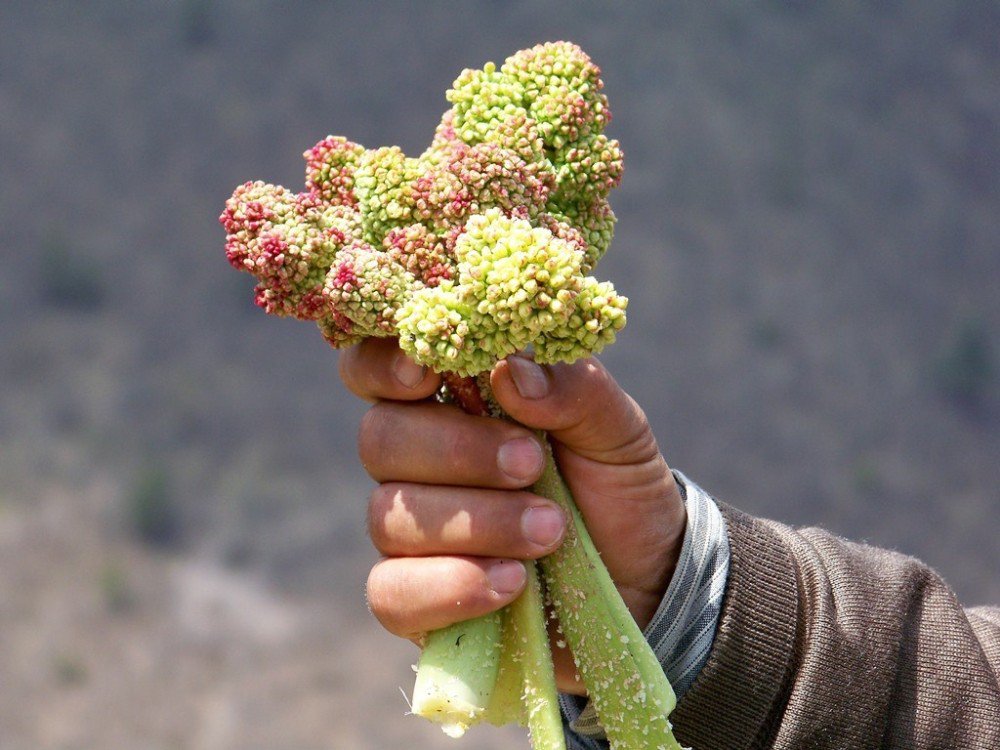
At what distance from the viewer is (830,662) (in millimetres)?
1549

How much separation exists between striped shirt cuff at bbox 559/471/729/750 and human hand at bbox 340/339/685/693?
5 cm

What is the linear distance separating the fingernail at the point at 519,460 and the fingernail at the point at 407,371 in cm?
14

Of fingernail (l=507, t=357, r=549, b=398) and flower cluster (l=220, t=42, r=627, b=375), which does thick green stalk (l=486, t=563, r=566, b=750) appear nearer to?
fingernail (l=507, t=357, r=549, b=398)

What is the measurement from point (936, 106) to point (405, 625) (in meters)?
17.8

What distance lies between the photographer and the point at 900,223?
1553 centimetres

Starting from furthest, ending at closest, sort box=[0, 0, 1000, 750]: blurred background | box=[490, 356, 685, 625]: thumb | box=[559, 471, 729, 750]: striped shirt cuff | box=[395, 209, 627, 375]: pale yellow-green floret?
box=[0, 0, 1000, 750]: blurred background → box=[559, 471, 729, 750]: striped shirt cuff → box=[490, 356, 685, 625]: thumb → box=[395, 209, 627, 375]: pale yellow-green floret

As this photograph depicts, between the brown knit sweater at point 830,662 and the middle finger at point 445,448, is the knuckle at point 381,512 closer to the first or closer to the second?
the middle finger at point 445,448

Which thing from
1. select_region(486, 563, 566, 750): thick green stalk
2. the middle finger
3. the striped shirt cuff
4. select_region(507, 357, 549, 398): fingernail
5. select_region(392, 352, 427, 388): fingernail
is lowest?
select_region(486, 563, 566, 750): thick green stalk

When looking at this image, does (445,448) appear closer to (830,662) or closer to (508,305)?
(508,305)

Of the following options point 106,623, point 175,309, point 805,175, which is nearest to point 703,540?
point 106,623

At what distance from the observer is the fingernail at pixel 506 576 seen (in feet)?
4.37

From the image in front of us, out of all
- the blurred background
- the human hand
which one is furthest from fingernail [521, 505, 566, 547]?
the blurred background

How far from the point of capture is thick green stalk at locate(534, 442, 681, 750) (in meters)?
1.31

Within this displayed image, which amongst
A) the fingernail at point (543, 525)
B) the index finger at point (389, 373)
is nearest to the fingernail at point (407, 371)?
the index finger at point (389, 373)
